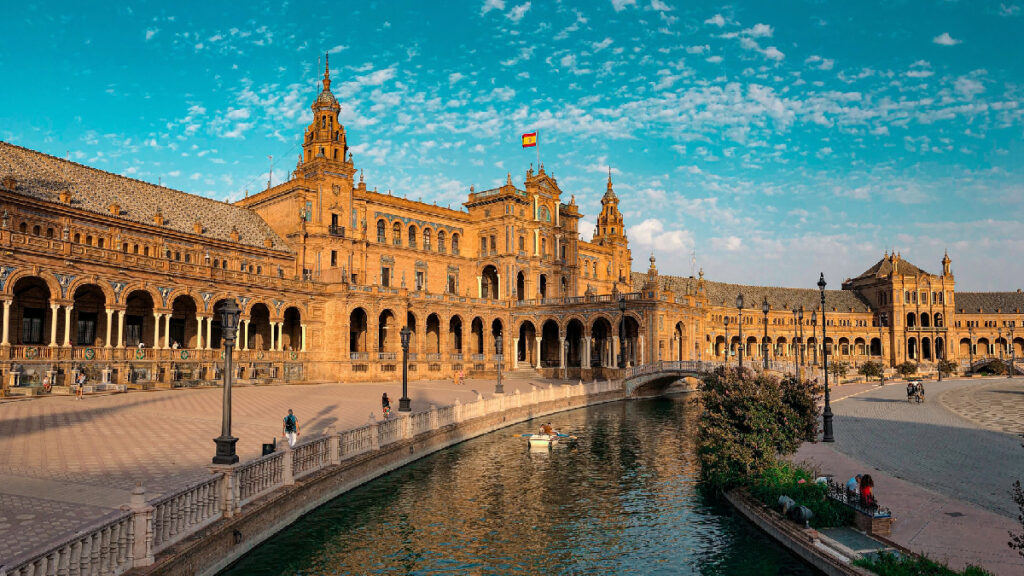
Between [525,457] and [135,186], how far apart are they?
133ft

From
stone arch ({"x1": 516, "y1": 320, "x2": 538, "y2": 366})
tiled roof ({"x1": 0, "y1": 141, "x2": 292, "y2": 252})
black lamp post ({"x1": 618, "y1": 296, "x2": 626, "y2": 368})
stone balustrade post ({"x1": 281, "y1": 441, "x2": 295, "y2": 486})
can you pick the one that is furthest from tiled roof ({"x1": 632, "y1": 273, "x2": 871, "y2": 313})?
stone balustrade post ({"x1": 281, "y1": 441, "x2": 295, "y2": 486})

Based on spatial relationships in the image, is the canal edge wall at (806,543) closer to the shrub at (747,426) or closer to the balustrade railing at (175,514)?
the shrub at (747,426)

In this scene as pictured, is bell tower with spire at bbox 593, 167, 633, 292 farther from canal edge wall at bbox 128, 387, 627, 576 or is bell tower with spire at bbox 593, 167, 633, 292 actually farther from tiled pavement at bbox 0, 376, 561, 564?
canal edge wall at bbox 128, 387, 627, 576

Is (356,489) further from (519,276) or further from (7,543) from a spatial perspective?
(519,276)

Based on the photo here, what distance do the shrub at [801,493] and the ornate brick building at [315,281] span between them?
23.6 metres

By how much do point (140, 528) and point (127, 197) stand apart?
1814 inches

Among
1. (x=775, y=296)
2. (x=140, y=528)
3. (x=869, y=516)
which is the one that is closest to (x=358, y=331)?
(x=140, y=528)

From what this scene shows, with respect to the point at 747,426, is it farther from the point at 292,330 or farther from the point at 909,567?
the point at 292,330

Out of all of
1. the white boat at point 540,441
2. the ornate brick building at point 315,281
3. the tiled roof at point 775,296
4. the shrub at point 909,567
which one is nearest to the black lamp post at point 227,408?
the shrub at point 909,567

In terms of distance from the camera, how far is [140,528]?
9938 millimetres

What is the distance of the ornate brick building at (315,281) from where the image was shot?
38.7m

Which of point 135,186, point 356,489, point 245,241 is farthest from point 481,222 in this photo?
point 356,489

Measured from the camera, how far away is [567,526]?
17359 millimetres

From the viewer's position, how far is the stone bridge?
52.6 metres
